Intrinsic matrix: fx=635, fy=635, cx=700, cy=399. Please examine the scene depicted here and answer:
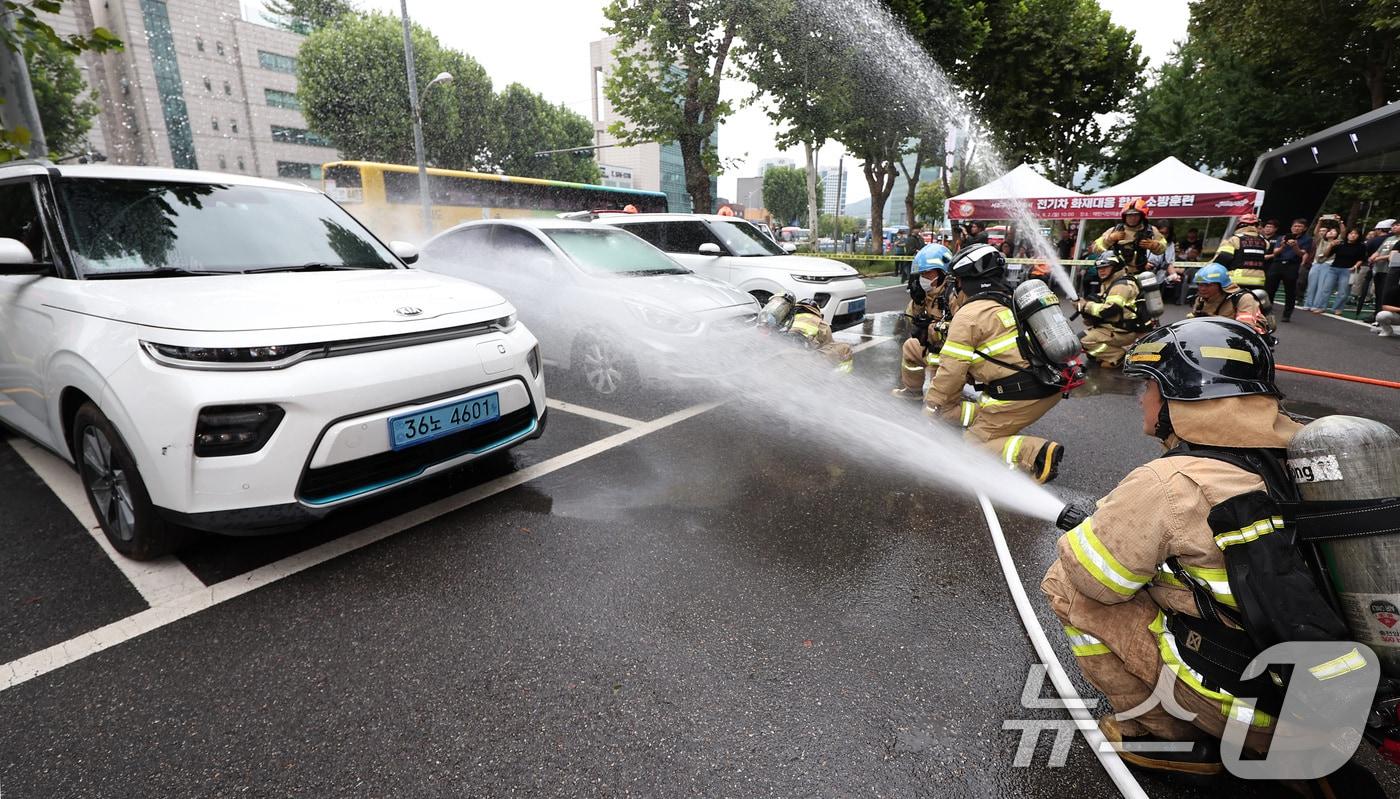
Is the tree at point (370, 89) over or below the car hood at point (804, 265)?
over

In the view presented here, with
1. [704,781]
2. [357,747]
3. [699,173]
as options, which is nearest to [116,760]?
[357,747]

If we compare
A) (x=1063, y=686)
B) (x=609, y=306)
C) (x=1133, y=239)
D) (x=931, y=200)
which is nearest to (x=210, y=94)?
(x=609, y=306)

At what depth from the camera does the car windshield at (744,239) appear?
9.20 metres

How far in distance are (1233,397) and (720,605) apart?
74.3 inches

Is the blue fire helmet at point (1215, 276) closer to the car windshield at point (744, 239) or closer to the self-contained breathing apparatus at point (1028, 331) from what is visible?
the self-contained breathing apparatus at point (1028, 331)

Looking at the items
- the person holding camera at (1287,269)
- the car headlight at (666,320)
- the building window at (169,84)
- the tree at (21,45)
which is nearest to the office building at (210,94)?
the building window at (169,84)

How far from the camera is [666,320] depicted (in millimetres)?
5605

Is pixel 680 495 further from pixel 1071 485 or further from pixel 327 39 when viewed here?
pixel 327 39

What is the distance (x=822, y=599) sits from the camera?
275 centimetres

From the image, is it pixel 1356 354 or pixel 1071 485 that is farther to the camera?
pixel 1356 354

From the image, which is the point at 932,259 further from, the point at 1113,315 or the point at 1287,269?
the point at 1287,269

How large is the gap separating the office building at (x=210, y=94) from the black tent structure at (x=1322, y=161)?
49643mm

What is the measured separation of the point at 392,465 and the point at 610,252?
4091 mm

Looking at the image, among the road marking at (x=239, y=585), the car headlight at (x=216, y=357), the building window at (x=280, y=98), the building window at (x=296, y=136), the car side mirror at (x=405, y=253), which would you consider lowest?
the road marking at (x=239, y=585)
